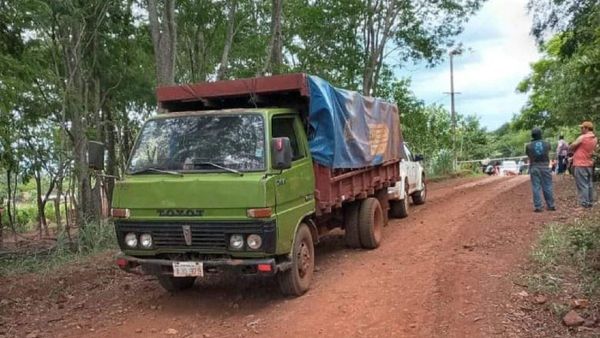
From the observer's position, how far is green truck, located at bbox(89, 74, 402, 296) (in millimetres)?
6148

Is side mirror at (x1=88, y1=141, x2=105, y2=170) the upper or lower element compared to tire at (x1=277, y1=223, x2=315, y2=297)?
upper

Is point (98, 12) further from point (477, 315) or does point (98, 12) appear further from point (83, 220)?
point (477, 315)

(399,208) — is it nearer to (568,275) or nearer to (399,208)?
(399,208)

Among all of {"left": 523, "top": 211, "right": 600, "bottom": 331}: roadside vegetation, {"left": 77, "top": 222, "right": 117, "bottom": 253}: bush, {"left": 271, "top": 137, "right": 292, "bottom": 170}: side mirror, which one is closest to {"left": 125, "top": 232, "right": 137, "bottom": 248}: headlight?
{"left": 271, "top": 137, "right": 292, "bottom": 170}: side mirror

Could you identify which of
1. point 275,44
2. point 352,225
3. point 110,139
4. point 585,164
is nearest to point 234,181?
point 352,225

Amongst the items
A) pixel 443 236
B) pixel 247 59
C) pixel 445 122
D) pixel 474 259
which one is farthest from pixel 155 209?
pixel 445 122

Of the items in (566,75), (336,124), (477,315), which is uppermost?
(566,75)

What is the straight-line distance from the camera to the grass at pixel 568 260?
6261 mm

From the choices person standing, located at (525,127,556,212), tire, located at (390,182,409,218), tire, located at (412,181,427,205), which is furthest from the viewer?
tire, located at (412,181,427,205)

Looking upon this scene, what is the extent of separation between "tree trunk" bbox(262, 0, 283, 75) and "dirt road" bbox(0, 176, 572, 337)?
795 cm

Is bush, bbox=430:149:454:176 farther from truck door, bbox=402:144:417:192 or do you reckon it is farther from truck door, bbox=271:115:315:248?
truck door, bbox=271:115:315:248

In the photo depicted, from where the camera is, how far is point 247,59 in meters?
21.5

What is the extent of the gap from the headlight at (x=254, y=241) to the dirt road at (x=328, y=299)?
808 millimetres

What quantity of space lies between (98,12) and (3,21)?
498 centimetres
